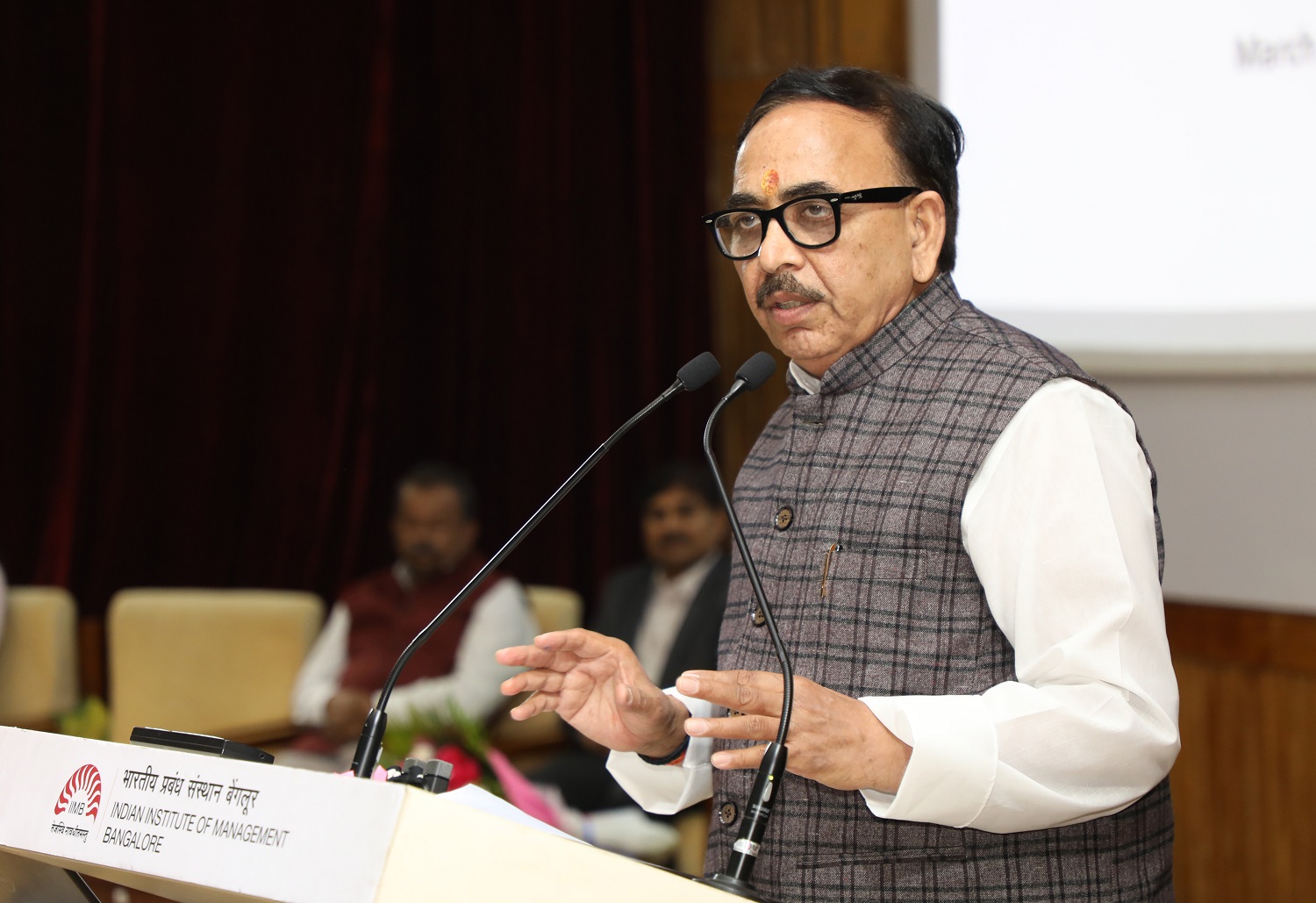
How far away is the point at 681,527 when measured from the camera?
3.38 m

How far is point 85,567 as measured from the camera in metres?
4.34

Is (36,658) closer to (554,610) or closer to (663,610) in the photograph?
(554,610)

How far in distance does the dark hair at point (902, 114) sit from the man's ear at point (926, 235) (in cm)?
2

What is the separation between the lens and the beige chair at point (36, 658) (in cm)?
368

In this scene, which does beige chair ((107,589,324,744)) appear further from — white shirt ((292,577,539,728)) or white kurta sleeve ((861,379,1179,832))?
white kurta sleeve ((861,379,1179,832))

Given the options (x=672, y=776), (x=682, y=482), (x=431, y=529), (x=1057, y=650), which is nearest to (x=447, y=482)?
(x=431, y=529)

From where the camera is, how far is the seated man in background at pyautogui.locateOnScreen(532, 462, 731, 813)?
314cm

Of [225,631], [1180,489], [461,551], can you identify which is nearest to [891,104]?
[1180,489]

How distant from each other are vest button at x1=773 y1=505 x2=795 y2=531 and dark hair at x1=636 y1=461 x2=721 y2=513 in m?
2.02

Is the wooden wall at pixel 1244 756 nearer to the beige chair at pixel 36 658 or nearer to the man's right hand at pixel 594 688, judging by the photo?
the man's right hand at pixel 594 688

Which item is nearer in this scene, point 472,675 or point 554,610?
point 472,675

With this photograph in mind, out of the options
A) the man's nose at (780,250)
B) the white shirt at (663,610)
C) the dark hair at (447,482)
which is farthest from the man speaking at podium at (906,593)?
the dark hair at (447,482)

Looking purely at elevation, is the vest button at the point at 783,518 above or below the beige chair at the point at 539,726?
above

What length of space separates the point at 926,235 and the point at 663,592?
7.21 feet
